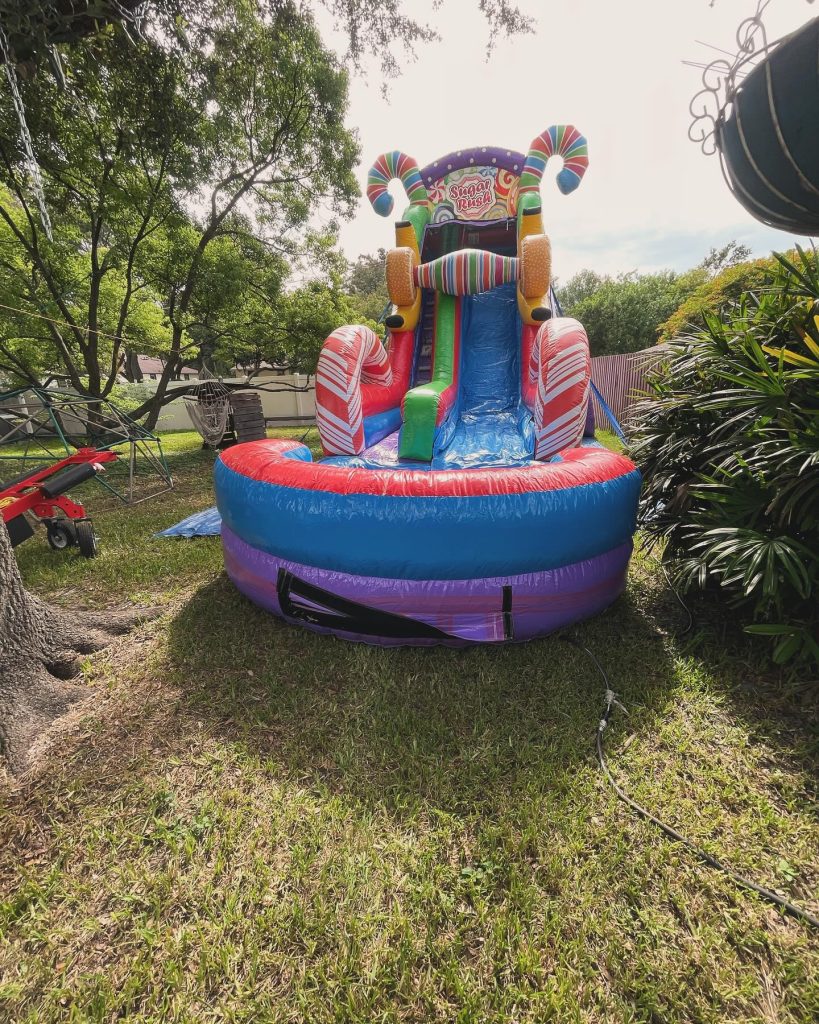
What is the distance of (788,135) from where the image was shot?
106 cm

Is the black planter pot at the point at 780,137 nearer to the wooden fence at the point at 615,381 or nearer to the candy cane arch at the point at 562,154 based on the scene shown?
the candy cane arch at the point at 562,154

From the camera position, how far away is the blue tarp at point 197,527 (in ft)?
14.3

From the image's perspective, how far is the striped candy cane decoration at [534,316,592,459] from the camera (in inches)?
130

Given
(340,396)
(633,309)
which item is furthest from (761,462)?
(633,309)

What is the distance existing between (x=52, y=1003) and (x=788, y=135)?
2.85 metres

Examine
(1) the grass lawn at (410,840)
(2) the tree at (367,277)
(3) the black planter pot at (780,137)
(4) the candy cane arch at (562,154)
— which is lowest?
(1) the grass lawn at (410,840)

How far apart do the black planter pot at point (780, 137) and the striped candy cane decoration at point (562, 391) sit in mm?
2019

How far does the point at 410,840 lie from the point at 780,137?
7.50 feet

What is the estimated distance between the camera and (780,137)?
107 centimetres

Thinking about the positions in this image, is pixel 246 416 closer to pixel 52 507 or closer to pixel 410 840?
pixel 52 507

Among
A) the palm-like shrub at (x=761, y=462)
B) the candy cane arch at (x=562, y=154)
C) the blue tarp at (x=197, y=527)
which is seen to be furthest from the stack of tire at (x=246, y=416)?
the palm-like shrub at (x=761, y=462)

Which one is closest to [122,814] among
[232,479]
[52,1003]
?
[52,1003]

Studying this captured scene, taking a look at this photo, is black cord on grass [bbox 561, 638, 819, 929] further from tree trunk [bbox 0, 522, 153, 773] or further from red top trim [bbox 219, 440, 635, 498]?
tree trunk [bbox 0, 522, 153, 773]

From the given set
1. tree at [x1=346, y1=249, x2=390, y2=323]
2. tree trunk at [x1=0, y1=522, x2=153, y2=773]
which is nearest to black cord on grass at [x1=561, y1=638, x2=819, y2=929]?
tree trunk at [x1=0, y1=522, x2=153, y2=773]
